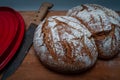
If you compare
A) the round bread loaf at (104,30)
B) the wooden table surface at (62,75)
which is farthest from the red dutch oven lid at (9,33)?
the round bread loaf at (104,30)

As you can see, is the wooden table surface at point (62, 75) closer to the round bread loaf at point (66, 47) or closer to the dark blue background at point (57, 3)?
the round bread loaf at point (66, 47)

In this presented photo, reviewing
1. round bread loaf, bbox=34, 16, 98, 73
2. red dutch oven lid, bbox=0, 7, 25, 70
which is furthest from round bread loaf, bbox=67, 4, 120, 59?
red dutch oven lid, bbox=0, 7, 25, 70

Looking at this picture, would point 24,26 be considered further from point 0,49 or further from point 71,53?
point 71,53

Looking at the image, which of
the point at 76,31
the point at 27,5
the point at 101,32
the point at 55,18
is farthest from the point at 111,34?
the point at 27,5

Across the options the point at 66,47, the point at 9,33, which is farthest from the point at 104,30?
the point at 9,33

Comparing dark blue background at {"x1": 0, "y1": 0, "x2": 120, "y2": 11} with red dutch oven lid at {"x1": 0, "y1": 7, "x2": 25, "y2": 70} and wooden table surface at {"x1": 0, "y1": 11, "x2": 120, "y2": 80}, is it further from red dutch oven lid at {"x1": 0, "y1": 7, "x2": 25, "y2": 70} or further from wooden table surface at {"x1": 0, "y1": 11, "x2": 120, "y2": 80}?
wooden table surface at {"x1": 0, "y1": 11, "x2": 120, "y2": 80}
